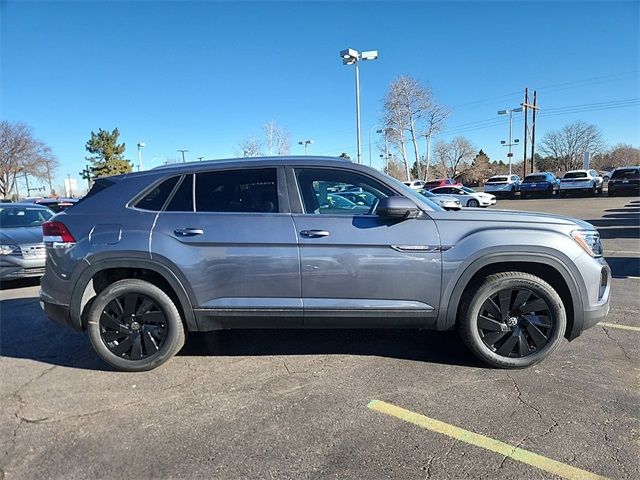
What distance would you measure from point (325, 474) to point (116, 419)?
1586mm

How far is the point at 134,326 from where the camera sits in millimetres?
3717

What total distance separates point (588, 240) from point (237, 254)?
287 centimetres

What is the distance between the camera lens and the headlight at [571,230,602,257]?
350 cm

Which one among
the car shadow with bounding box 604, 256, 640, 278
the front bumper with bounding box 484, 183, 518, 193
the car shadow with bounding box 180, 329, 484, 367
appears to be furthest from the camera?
the front bumper with bounding box 484, 183, 518, 193

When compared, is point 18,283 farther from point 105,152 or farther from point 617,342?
point 105,152

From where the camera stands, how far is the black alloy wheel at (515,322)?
353cm

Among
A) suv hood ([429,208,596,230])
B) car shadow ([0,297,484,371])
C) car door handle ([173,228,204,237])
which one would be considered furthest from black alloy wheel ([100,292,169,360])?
suv hood ([429,208,596,230])

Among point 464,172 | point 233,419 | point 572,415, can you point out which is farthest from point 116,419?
point 464,172

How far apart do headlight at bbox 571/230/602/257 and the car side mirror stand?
131 cm

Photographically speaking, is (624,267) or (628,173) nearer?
(624,267)

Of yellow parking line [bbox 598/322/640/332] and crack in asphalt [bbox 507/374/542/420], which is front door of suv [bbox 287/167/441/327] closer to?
crack in asphalt [bbox 507/374/542/420]

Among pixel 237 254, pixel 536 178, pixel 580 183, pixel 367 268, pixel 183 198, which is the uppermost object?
pixel 536 178

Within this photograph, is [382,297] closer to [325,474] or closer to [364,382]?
[364,382]

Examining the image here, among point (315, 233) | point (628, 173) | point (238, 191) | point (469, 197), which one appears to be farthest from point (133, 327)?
point (628, 173)
